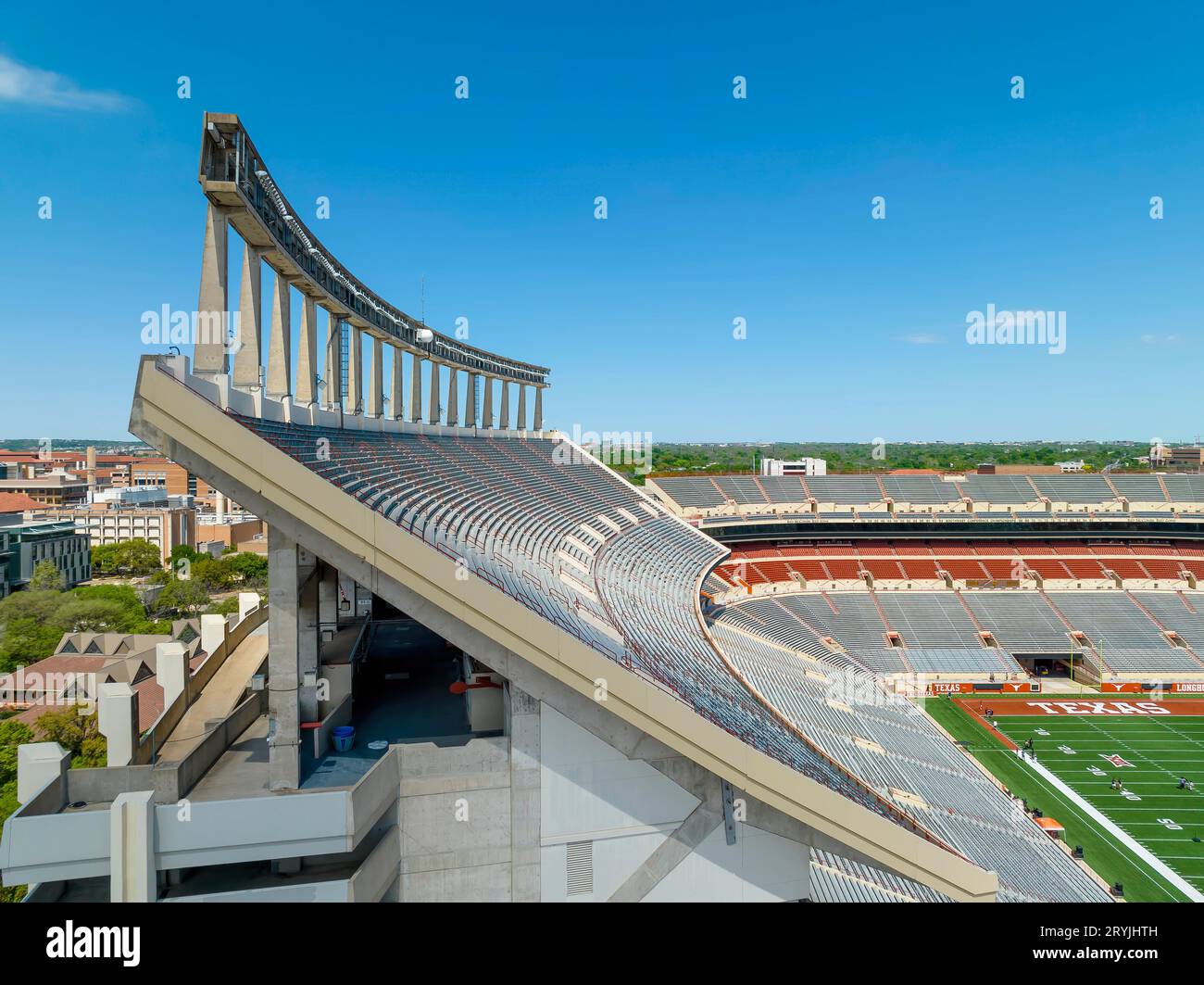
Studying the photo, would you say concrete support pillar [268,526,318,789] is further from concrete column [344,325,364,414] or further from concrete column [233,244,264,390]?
concrete column [344,325,364,414]

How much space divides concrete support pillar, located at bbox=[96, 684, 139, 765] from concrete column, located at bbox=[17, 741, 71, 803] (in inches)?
17.6

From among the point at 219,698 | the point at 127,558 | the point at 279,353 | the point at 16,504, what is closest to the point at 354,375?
the point at 279,353

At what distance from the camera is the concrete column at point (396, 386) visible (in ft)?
73.7

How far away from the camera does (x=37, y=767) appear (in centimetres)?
763

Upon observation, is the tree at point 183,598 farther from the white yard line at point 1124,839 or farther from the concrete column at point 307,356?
the white yard line at point 1124,839

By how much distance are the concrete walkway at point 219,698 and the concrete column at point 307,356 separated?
5441 mm

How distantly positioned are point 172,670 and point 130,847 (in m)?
4.23

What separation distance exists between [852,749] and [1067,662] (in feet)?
74.0

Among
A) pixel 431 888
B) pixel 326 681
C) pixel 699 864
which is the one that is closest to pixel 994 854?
pixel 699 864

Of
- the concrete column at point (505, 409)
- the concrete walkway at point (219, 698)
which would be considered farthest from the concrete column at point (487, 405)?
the concrete walkway at point (219, 698)

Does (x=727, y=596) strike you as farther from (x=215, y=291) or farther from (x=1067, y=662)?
(x=215, y=291)

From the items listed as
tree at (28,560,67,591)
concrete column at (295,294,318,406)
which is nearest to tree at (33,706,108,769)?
concrete column at (295,294,318,406)

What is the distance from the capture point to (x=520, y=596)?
9836mm

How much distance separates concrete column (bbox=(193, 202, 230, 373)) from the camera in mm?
9367
